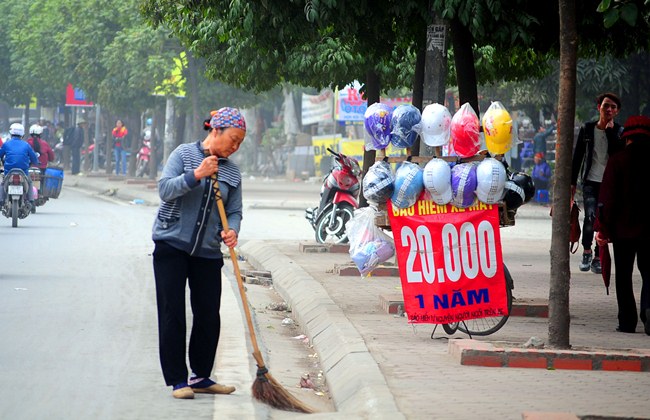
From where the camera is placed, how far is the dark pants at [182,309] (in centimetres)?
809

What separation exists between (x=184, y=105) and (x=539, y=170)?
1238 centimetres

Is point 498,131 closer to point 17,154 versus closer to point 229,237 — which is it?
point 229,237

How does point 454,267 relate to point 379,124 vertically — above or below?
below

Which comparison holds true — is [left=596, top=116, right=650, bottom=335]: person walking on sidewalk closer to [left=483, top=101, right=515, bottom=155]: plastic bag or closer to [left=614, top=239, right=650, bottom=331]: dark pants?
[left=614, top=239, right=650, bottom=331]: dark pants

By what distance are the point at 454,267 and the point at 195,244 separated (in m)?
2.42

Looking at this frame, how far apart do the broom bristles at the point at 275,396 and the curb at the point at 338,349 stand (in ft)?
0.78

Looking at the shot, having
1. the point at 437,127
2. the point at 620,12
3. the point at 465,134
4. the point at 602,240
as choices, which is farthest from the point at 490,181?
the point at 620,12

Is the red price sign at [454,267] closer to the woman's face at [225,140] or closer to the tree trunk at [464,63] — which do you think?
the woman's face at [225,140]

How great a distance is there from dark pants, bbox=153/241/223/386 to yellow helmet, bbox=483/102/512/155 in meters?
2.72

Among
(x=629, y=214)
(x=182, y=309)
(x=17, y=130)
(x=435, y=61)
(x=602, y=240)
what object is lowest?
(x=182, y=309)

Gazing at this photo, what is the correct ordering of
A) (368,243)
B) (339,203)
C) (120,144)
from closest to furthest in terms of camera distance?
(368,243) → (339,203) → (120,144)

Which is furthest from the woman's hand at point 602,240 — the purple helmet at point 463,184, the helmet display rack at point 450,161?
the purple helmet at point 463,184

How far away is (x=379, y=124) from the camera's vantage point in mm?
10625

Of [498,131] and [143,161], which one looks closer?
[498,131]
